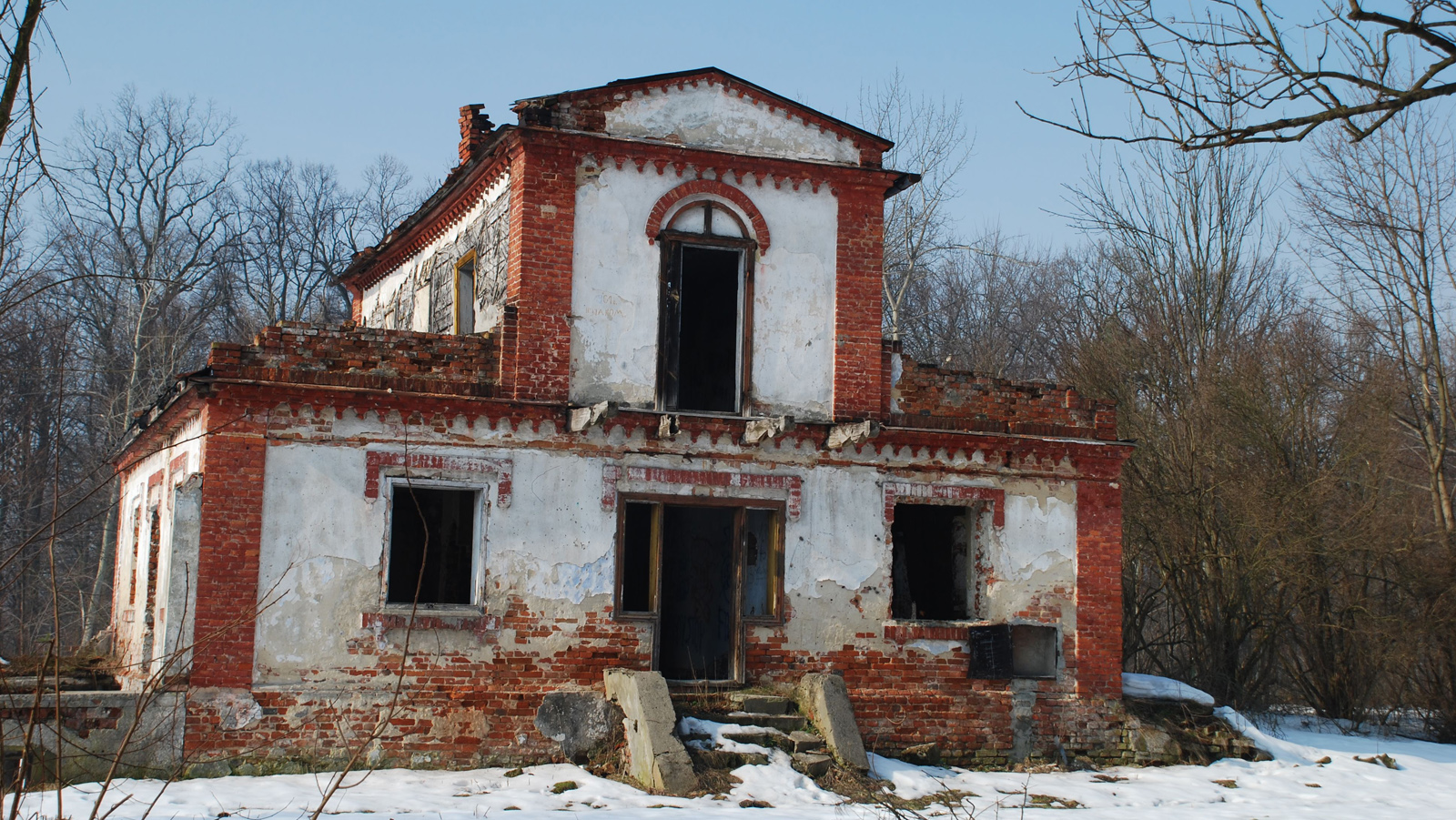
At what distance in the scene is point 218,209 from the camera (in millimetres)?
35031

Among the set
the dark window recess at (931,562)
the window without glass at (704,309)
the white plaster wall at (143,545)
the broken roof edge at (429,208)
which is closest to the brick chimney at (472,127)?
the broken roof edge at (429,208)

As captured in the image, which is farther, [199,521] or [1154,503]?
[1154,503]

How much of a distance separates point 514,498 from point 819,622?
11.2 ft

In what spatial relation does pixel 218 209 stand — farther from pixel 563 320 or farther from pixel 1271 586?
pixel 1271 586

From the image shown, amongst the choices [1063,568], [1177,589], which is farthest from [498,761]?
[1177,589]

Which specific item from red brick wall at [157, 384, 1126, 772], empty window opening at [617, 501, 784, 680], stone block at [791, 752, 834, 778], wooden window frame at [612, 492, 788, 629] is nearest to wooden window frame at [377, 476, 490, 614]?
red brick wall at [157, 384, 1126, 772]

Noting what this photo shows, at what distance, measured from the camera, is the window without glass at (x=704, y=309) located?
1345 cm

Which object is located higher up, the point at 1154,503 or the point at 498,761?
the point at 1154,503

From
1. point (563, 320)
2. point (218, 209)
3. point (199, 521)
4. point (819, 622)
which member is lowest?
point (819, 622)

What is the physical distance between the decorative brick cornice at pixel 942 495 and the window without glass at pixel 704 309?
196cm

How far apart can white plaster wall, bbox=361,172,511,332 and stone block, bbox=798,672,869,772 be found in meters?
5.03

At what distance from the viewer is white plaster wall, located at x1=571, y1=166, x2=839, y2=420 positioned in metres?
13.1

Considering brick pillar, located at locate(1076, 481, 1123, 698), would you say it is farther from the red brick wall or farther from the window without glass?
the window without glass

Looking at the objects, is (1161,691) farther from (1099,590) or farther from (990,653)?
(990,653)
